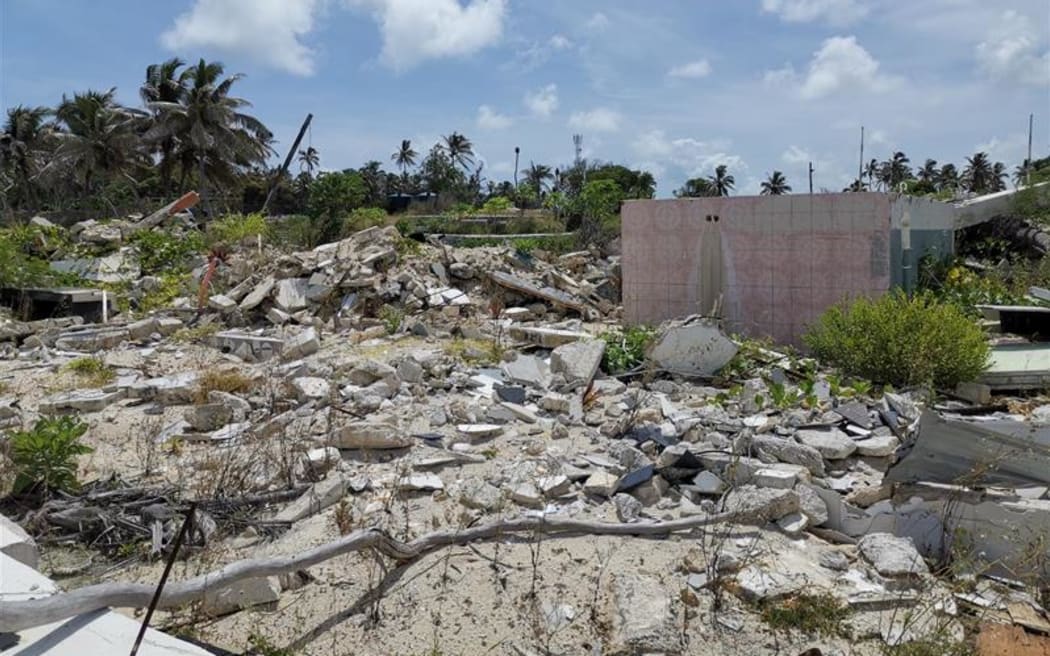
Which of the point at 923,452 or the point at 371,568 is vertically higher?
the point at 923,452

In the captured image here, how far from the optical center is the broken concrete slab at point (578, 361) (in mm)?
7184

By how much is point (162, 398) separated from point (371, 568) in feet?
14.6

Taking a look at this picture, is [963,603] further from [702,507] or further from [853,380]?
[853,380]

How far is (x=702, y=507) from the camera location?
4.25 metres

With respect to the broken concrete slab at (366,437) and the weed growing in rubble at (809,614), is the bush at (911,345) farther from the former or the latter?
the broken concrete slab at (366,437)

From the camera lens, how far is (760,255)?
927 cm

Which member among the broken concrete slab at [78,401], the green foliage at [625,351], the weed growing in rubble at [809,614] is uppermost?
the green foliage at [625,351]

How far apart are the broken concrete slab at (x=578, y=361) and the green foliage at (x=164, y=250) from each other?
10.7 m

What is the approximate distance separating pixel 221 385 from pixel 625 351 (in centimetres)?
398

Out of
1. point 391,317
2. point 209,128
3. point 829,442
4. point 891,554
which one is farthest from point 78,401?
point 209,128

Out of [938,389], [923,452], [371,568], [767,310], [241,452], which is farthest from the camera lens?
[767,310]

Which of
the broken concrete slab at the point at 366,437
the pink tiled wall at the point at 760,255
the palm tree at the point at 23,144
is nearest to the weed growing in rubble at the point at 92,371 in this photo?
the broken concrete slab at the point at 366,437

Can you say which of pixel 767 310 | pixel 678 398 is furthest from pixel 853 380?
pixel 767 310

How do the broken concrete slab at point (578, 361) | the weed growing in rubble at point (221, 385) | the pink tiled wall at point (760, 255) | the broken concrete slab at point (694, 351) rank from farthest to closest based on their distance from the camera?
the pink tiled wall at point (760, 255), the broken concrete slab at point (694, 351), the broken concrete slab at point (578, 361), the weed growing in rubble at point (221, 385)
